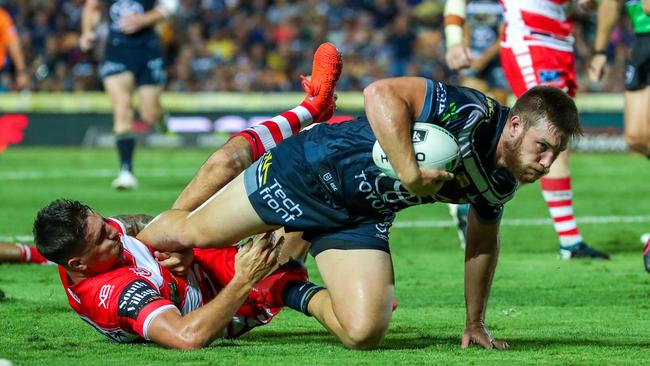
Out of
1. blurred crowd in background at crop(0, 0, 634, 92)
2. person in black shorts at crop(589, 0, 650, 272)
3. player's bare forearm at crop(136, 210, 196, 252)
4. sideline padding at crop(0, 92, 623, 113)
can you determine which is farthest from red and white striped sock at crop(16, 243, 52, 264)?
blurred crowd in background at crop(0, 0, 634, 92)

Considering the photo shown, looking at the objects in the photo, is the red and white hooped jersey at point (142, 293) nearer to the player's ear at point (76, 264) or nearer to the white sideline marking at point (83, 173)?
the player's ear at point (76, 264)

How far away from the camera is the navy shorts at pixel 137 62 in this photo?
1386 centimetres

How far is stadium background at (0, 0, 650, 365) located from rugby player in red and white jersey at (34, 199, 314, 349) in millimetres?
132

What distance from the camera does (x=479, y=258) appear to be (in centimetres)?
579

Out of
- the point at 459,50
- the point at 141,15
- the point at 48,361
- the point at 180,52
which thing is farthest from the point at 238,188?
the point at 180,52

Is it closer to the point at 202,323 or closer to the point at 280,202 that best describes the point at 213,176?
the point at 280,202

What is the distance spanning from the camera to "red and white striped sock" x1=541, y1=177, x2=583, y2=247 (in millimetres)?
8891

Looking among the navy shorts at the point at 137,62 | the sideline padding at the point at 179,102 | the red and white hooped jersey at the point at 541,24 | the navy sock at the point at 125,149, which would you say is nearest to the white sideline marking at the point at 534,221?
the red and white hooped jersey at the point at 541,24

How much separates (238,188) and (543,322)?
6.22 ft

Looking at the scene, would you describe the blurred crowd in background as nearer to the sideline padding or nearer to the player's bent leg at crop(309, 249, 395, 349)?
the sideline padding

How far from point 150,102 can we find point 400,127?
9.29m

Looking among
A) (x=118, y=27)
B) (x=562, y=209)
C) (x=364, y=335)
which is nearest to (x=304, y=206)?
(x=364, y=335)

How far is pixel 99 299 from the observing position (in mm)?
5504

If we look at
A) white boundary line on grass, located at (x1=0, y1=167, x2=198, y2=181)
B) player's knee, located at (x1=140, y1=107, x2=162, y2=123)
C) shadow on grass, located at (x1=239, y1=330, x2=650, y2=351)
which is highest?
shadow on grass, located at (x1=239, y1=330, x2=650, y2=351)
